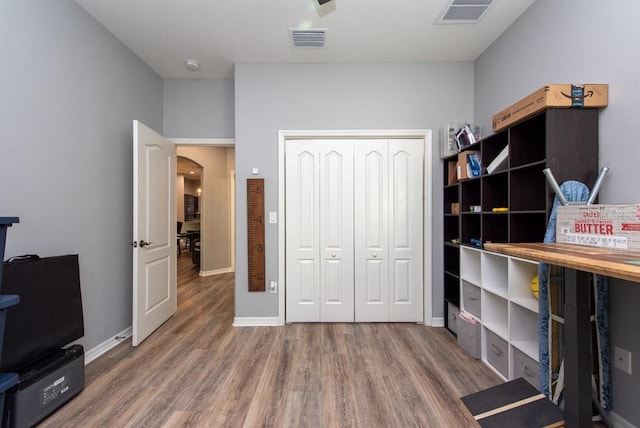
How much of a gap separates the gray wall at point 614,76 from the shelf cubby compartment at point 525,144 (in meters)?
0.35

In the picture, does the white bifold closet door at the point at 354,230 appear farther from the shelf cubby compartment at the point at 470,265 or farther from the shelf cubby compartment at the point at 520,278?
the shelf cubby compartment at the point at 520,278

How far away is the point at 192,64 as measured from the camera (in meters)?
2.93

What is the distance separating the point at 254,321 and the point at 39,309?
1.72 m

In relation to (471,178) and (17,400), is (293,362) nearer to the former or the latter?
(17,400)

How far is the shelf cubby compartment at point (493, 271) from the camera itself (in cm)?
213

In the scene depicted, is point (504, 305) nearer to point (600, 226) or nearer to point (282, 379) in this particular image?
point (600, 226)

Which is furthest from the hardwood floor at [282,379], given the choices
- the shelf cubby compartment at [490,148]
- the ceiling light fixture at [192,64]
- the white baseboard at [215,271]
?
the ceiling light fixture at [192,64]

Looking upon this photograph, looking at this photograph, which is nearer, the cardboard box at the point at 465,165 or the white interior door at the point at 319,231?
the cardboard box at the point at 465,165

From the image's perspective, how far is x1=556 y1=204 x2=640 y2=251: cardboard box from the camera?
1189 mm

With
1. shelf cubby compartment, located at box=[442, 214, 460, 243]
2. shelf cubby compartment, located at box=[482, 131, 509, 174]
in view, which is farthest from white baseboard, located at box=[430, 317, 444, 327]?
shelf cubby compartment, located at box=[482, 131, 509, 174]

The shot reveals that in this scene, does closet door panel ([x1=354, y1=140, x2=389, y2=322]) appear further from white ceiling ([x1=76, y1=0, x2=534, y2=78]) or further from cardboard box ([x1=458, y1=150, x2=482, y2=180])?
white ceiling ([x1=76, y1=0, x2=534, y2=78])

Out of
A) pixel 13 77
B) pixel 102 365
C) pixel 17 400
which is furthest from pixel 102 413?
pixel 13 77

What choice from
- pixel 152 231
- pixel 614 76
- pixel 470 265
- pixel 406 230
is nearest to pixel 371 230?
pixel 406 230

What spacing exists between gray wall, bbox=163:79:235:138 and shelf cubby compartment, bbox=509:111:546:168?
2830 mm
